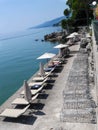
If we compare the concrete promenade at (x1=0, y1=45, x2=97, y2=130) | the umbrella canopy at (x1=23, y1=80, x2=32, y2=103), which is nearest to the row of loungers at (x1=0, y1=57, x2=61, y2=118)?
the umbrella canopy at (x1=23, y1=80, x2=32, y2=103)

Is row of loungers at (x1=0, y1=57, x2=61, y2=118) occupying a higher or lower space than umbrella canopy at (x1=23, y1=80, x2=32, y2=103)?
lower

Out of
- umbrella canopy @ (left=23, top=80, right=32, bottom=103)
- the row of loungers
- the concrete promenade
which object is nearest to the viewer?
the concrete promenade

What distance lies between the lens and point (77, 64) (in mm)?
18141

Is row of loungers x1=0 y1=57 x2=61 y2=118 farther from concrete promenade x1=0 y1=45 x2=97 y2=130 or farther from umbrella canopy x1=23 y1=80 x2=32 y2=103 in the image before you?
concrete promenade x1=0 y1=45 x2=97 y2=130

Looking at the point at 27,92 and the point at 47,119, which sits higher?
the point at 27,92

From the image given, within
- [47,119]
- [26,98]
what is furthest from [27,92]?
[47,119]

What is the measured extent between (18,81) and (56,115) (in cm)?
1503

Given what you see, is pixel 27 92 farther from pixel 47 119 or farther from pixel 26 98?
pixel 47 119

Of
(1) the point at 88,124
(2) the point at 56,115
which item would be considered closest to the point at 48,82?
(2) the point at 56,115

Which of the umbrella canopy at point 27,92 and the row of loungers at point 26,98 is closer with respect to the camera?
the row of loungers at point 26,98

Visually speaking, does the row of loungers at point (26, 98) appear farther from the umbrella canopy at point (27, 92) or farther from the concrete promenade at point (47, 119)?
the concrete promenade at point (47, 119)

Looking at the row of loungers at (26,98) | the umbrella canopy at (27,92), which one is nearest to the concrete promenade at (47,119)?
the row of loungers at (26,98)

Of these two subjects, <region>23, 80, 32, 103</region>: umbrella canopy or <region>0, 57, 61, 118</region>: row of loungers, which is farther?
<region>23, 80, 32, 103</region>: umbrella canopy

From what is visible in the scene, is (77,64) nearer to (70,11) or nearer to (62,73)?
(62,73)
